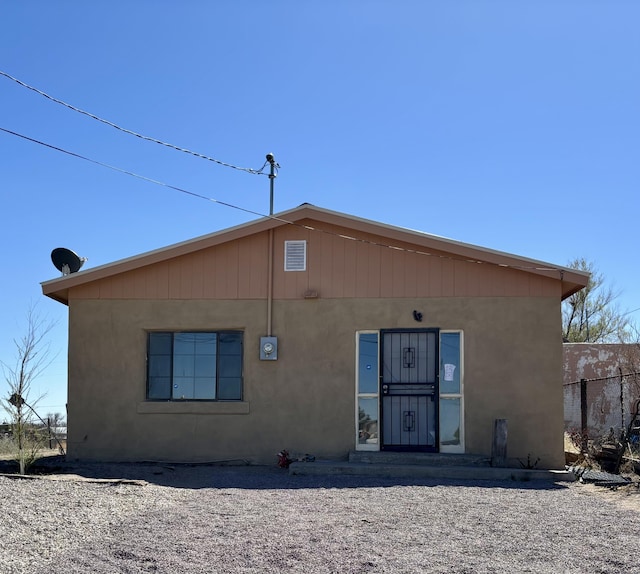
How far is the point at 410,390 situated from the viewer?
1212 centimetres

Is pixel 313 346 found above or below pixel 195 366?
above

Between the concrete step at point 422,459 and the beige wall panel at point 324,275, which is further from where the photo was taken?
the beige wall panel at point 324,275

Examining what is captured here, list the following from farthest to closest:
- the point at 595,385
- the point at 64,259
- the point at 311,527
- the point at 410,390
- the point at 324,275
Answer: the point at 595,385 < the point at 64,259 < the point at 324,275 < the point at 410,390 < the point at 311,527

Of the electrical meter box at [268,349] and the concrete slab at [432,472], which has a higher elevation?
the electrical meter box at [268,349]

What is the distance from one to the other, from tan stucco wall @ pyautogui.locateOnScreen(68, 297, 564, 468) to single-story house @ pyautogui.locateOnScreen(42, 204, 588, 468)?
0.07 feet

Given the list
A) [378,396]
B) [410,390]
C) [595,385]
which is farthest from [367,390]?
[595,385]

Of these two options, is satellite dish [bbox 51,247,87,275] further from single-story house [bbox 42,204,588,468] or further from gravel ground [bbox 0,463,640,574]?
gravel ground [bbox 0,463,640,574]

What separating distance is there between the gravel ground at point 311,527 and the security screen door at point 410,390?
1.72m

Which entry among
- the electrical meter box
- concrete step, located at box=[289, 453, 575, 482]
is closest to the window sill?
the electrical meter box

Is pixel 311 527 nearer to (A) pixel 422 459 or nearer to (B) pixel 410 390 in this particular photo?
(A) pixel 422 459

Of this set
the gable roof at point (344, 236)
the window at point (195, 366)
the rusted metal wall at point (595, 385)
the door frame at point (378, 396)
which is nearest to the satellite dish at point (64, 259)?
the gable roof at point (344, 236)

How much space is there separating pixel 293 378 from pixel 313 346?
0.62 metres

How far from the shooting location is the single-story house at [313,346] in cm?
1195

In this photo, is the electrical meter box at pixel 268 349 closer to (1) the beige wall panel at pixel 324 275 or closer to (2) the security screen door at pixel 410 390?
(1) the beige wall panel at pixel 324 275
